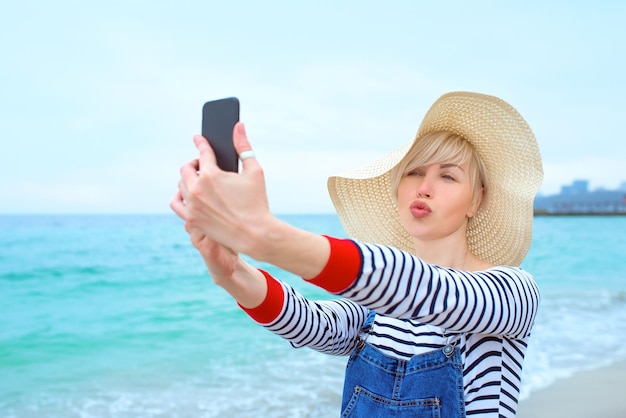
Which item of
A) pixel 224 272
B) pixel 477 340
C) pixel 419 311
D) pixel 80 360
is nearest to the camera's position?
pixel 419 311

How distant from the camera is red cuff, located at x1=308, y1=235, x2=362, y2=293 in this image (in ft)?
4.03

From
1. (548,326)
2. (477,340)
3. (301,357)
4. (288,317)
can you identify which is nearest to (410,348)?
(477,340)

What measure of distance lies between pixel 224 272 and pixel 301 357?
610 centimetres

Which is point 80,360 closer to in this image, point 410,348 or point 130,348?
point 130,348

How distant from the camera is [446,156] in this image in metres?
2.01

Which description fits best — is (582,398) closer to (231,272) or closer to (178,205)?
(231,272)

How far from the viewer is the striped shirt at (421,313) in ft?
4.21

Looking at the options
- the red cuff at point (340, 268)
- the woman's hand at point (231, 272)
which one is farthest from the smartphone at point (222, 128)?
the red cuff at point (340, 268)

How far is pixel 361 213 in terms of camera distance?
2.46 m

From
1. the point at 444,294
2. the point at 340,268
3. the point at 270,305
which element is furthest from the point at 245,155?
the point at 270,305

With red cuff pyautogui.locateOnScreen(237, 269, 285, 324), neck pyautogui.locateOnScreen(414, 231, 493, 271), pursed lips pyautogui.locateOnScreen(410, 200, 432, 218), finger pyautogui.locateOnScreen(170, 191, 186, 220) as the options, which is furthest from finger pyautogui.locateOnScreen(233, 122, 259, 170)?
neck pyautogui.locateOnScreen(414, 231, 493, 271)

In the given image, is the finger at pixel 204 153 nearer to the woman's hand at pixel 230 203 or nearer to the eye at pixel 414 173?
the woman's hand at pixel 230 203

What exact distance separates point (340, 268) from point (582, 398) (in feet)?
16.6

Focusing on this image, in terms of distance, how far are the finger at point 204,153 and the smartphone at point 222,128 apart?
0.02 m
